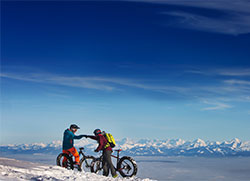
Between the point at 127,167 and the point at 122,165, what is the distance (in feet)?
1.19

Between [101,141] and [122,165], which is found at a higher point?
[101,141]

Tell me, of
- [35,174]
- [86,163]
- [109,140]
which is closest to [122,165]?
[109,140]

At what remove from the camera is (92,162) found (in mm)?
17625

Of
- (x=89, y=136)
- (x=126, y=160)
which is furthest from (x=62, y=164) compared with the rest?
(x=126, y=160)

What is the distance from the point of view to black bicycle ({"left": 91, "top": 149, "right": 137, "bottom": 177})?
16859mm

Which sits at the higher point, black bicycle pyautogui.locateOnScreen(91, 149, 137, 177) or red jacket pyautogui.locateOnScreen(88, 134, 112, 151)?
red jacket pyautogui.locateOnScreen(88, 134, 112, 151)

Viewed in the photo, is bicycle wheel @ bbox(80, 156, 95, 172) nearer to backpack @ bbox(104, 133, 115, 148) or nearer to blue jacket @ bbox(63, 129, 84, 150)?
blue jacket @ bbox(63, 129, 84, 150)

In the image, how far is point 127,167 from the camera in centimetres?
1708

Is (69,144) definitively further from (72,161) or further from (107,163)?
(107,163)

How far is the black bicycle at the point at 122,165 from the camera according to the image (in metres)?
16.9

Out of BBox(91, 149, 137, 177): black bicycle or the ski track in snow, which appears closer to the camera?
the ski track in snow

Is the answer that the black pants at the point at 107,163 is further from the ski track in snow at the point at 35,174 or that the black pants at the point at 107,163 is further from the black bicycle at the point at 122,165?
the ski track in snow at the point at 35,174

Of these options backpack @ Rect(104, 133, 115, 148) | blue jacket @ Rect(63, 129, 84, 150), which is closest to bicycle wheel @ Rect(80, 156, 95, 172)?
blue jacket @ Rect(63, 129, 84, 150)

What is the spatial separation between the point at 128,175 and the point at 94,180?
3752 millimetres
